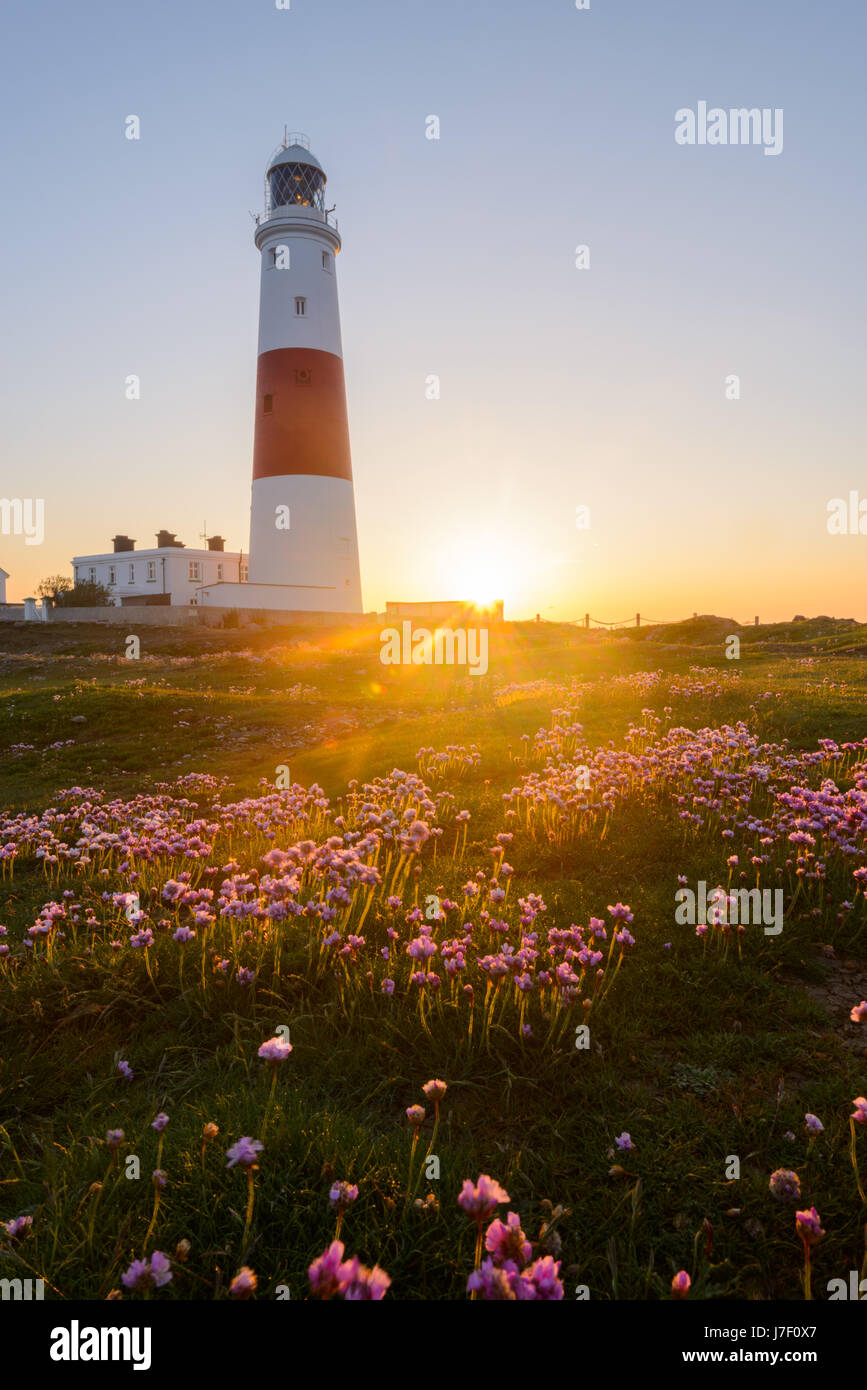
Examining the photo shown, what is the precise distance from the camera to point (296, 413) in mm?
38938

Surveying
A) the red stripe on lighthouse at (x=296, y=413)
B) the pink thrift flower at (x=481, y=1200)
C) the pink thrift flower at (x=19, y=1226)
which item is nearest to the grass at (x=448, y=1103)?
the pink thrift flower at (x=19, y=1226)

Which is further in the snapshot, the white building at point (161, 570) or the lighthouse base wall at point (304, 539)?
the white building at point (161, 570)

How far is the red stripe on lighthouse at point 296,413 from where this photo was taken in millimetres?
39000

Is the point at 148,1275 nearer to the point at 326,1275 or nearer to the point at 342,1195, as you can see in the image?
the point at 342,1195

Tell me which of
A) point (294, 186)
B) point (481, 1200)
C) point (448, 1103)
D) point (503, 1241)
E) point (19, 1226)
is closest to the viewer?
point (503, 1241)

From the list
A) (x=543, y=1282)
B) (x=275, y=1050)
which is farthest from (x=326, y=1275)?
(x=275, y=1050)

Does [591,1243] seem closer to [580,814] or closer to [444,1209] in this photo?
[444,1209]

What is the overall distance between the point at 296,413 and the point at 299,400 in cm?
72

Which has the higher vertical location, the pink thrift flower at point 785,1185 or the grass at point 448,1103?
the pink thrift flower at point 785,1185

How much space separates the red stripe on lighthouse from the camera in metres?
39.0

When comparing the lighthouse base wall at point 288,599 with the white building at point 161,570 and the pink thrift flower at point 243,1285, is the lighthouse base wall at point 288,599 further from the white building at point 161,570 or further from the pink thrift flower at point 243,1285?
the pink thrift flower at point 243,1285

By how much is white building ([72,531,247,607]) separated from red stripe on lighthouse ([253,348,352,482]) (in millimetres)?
26814

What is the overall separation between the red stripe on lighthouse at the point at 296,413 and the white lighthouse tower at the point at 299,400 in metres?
0.06
